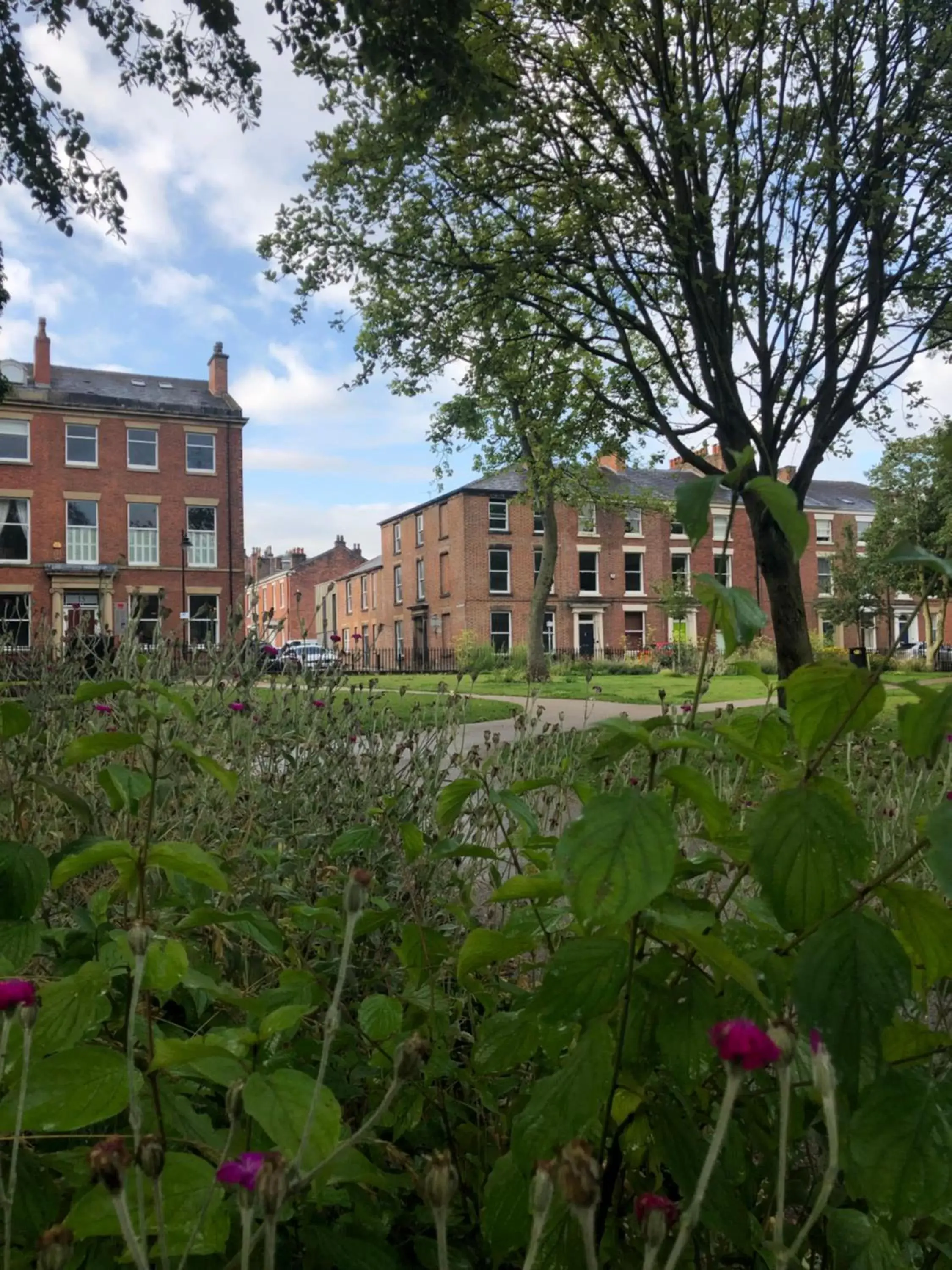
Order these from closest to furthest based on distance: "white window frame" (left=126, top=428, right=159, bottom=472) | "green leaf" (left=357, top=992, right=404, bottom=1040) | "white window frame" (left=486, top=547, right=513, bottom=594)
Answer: "green leaf" (left=357, top=992, right=404, bottom=1040) → "white window frame" (left=126, top=428, right=159, bottom=472) → "white window frame" (left=486, top=547, right=513, bottom=594)

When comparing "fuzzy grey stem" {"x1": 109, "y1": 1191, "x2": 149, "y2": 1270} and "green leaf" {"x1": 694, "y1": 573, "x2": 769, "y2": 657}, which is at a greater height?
"green leaf" {"x1": 694, "y1": 573, "x2": 769, "y2": 657}

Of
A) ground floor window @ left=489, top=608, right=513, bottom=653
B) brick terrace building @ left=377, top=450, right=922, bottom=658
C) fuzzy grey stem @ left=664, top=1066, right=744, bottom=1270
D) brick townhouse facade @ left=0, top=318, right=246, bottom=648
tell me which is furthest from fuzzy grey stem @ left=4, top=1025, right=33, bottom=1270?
ground floor window @ left=489, top=608, right=513, bottom=653

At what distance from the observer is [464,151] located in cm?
980

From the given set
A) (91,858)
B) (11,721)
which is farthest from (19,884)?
(11,721)

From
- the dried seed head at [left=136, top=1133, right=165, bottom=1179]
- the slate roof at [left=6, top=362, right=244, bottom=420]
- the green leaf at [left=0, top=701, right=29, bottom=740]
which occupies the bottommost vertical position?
the dried seed head at [left=136, top=1133, right=165, bottom=1179]

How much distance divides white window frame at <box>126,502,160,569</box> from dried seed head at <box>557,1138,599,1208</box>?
34.0 meters

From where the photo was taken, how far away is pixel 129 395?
33.8 m

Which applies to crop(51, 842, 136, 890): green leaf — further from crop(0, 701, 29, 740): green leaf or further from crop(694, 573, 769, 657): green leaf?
crop(694, 573, 769, 657): green leaf

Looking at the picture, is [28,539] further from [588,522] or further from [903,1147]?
[903,1147]

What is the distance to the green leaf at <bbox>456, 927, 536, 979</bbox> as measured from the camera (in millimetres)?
1073

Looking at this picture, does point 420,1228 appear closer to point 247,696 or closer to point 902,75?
point 247,696

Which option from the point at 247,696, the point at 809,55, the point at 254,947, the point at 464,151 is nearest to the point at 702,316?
the point at 809,55

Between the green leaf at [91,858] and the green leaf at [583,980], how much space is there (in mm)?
529

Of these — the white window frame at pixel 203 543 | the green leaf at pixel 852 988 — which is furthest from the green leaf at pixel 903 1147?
the white window frame at pixel 203 543
